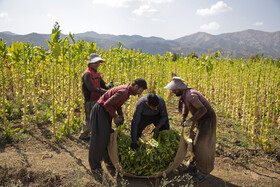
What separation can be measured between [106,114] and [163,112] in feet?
3.18

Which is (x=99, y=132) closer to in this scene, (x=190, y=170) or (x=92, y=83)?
(x=92, y=83)

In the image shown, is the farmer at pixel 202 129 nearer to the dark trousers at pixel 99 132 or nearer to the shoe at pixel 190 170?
the shoe at pixel 190 170

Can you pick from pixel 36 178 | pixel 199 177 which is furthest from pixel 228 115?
pixel 36 178

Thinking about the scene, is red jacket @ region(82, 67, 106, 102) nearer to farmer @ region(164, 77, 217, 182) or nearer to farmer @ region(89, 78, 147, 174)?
farmer @ region(89, 78, 147, 174)

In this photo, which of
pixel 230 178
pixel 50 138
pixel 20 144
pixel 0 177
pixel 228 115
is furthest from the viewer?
pixel 228 115

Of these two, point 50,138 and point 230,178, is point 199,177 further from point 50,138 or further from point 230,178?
point 50,138

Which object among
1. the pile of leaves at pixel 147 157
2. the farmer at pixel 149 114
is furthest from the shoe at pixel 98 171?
the farmer at pixel 149 114

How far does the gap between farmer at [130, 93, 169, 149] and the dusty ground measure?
0.77 meters

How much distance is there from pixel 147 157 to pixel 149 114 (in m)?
0.76

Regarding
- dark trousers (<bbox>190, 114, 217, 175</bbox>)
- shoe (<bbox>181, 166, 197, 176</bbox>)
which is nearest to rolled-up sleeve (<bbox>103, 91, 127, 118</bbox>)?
dark trousers (<bbox>190, 114, 217, 175</bbox>)

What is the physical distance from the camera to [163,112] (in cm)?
343

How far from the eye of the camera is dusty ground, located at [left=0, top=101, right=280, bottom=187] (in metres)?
3.08

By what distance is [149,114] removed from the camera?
3.58 m

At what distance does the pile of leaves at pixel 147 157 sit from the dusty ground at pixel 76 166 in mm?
190
